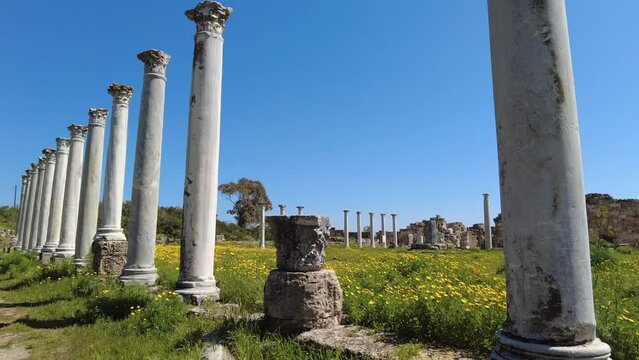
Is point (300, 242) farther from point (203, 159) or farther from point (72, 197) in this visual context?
point (72, 197)

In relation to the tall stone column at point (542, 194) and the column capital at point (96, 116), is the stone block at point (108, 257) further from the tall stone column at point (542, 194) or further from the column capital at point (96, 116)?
the tall stone column at point (542, 194)

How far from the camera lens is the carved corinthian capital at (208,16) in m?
8.41

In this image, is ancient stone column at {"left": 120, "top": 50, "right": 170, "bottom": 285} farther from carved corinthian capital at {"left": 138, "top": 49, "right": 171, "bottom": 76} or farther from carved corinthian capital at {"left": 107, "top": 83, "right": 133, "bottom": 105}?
carved corinthian capital at {"left": 107, "top": 83, "right": 133, "bottom": 105}

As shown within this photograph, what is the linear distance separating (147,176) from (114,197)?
11.0 ft

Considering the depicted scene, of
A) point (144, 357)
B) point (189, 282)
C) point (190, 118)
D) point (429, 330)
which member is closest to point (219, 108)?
point (190, 118)

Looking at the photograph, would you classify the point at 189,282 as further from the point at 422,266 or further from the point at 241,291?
the point at 422,266

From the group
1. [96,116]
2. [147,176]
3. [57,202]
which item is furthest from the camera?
[57,202]

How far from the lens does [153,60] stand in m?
10.4

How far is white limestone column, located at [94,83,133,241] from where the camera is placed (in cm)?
1214

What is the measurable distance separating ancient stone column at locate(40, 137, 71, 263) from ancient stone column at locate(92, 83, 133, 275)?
6.64 m

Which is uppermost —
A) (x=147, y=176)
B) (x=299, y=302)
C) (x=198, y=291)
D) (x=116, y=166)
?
(x=116, y=166)

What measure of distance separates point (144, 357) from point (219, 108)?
502cm

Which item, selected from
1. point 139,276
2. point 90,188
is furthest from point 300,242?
point 90,188

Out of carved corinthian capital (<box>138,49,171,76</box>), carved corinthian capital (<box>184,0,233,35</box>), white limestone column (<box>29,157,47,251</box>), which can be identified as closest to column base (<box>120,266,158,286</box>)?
carved corinthian capital (<box>138,49,171,76</box>)
